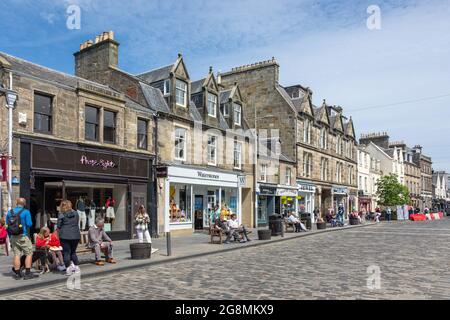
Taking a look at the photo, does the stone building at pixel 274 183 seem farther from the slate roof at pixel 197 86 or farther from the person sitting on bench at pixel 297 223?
the slate roof at pixel 197 86

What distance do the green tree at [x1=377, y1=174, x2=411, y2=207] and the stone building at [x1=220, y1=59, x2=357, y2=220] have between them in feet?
33.1

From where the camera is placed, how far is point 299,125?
124 feet

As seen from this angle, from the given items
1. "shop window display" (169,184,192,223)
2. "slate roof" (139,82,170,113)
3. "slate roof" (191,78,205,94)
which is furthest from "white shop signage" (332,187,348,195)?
"slate roof" (139,82,170,113)

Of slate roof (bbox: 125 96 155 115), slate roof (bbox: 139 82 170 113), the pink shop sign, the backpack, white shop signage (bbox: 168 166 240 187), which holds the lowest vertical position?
the backpack

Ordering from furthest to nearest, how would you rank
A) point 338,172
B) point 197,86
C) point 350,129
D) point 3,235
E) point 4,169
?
1. point 350,129
2. point 338,172
3. point 197,86
4. point 4,169
5. point 3,235

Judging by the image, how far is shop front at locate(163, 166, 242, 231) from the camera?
2261cm

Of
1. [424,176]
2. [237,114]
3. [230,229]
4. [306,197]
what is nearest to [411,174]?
[424,176]

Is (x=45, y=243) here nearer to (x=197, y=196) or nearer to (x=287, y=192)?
(x=197, y=196)

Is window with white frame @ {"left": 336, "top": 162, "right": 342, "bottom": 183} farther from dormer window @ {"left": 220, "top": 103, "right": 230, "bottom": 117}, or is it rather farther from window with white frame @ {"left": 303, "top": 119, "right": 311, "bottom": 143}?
dormer window @ {"left": 220, "top": 103, "right": 230, "bottom": 117}

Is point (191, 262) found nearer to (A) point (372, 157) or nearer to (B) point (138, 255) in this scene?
(B) point (138, 255)

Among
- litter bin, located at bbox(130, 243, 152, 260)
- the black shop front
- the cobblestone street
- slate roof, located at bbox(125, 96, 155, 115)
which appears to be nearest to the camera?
the cobblestone street

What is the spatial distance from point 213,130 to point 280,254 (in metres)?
13.0

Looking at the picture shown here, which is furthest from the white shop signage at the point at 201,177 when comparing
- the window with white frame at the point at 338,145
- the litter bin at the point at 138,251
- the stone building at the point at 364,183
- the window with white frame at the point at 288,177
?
the stone building at the point at 364,183

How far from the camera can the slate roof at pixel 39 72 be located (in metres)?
16.7
